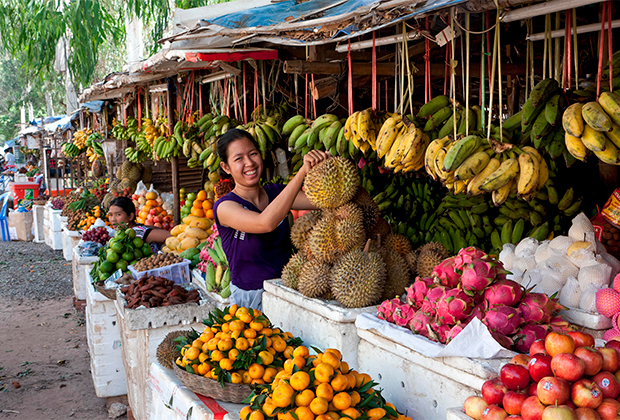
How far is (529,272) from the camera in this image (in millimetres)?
2248

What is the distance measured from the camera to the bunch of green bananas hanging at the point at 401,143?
2369 mm

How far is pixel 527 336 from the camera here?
169 cm

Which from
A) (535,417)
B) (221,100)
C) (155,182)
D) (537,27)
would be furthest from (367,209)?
(155,182)

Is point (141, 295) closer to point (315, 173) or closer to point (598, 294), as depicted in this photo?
point (315, 173)

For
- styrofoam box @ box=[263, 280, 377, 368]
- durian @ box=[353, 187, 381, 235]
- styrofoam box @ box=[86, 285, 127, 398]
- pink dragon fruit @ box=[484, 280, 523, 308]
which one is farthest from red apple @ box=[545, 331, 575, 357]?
styrofoam box @ box=[86, 285, 127, 398]

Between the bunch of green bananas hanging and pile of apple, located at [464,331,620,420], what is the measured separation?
114 cm

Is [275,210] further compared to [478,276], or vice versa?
[275,210]

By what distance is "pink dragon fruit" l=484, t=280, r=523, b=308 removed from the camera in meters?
1.73

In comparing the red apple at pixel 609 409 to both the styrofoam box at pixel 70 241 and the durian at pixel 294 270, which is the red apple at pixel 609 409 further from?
the styrofoam box at pixel 70 241

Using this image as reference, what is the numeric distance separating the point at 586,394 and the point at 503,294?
498 millimetres

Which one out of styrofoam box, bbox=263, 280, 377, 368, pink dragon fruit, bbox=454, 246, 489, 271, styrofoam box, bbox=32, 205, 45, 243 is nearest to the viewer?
pink dragon fruit, bbox=454, 246, 489, 271

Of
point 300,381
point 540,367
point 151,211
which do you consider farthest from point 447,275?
point 151,211

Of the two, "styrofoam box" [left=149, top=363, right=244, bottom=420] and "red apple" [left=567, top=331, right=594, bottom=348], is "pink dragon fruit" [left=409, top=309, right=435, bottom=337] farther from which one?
"styrofoam box" [left=149, top=363, right=244, bottom=420]

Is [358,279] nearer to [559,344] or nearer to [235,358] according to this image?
[235,358]
